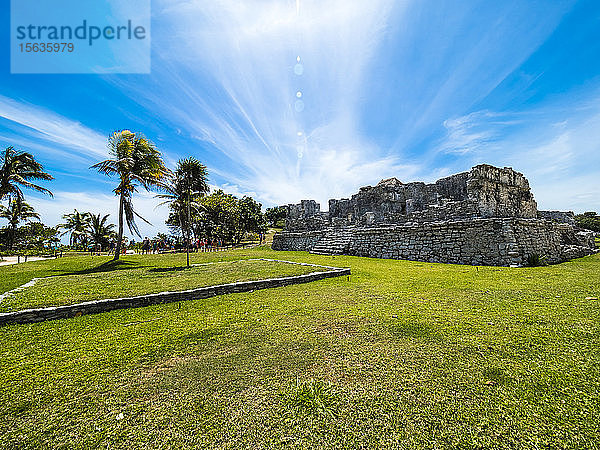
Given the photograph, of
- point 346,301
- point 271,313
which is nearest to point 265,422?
point 271,313

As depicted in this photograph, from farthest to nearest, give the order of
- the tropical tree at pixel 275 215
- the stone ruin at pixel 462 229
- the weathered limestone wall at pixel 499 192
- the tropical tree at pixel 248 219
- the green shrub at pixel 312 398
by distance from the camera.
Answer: the tropical tree at pixel 275 215, the tropical tree at pixel 248 219, the weathered limestone wall at pixel 499 192, the stone ruin at pixel 462 229, the green shrub at pixel 312 398

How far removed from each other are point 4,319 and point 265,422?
567cm

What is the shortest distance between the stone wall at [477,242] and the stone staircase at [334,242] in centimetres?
118

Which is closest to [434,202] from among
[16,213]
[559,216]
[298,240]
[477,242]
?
[559,216]

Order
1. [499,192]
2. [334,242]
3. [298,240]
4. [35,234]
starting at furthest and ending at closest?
[35,234]
[298,240]
[334,242]
[499,192]

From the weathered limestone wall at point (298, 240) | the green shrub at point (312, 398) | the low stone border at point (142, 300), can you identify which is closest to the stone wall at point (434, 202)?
the weathered limestone wall at point (298, 240)

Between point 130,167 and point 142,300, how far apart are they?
1386 centimetres

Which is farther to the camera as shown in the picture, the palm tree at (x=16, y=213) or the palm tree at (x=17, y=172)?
the palm tree at (x=16, y=213)

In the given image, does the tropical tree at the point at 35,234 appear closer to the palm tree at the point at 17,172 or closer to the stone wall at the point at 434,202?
the palm tree at the point at 17,172

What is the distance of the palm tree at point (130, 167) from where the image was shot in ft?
52.3

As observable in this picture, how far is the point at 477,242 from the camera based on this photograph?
10984mm

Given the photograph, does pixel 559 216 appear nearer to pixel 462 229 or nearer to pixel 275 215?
pixel 462 229

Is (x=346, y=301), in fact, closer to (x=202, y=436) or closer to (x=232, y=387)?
(x=232, y=387)

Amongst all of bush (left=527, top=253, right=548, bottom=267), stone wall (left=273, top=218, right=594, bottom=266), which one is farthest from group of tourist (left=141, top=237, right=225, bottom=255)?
bush (left=527, top=253, right=548, bottom=267)
